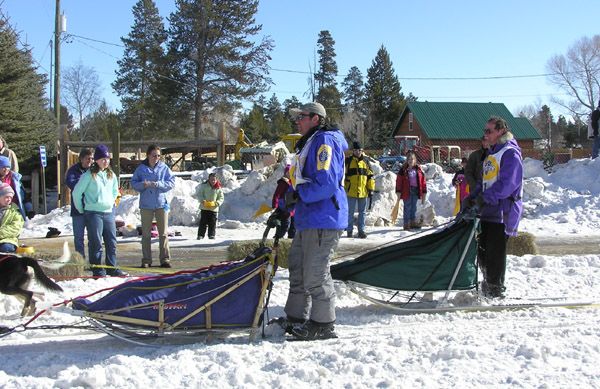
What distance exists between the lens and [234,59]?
3831 cm

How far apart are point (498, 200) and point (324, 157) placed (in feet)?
7.10

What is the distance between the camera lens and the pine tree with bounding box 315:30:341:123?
6138 cm

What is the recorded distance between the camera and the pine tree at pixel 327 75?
6138 centimetres

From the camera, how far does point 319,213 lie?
510cm

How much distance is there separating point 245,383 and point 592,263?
18.9 ft

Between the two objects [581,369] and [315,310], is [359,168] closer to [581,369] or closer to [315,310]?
[315,310]

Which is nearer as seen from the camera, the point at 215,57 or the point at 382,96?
the point at 215,57

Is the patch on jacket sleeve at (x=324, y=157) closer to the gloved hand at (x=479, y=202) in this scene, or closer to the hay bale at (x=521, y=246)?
the gloved hand at (x=479, y=202)

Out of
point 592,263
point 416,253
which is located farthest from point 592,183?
point 416,253

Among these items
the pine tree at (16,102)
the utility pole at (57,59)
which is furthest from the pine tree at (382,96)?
the pine tree at (16,102)

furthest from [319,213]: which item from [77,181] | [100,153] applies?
[77,181]

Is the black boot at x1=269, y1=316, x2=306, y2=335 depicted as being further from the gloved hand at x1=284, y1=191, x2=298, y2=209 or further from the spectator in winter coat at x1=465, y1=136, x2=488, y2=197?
the spectator in winter coat at x1=465, y1=136, x2=488, y2=197

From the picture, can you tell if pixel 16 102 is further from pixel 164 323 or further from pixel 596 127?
pixel 164 323

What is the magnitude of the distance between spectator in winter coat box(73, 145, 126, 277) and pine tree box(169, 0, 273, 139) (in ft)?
99.4
